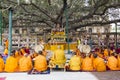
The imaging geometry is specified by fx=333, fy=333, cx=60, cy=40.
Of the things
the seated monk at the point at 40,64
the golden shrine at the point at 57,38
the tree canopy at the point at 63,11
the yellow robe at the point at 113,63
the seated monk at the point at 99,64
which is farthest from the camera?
the tree canopy at the point at 63,11

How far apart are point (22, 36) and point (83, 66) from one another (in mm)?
14100

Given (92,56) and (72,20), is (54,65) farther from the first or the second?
(72,20)

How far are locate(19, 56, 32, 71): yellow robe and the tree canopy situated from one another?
7825mm

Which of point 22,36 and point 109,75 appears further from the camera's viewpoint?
point 22,36

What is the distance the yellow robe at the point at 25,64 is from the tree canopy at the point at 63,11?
25.7 feet

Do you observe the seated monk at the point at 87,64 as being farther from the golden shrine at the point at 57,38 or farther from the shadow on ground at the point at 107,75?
the golden shrine at the point at 57,38

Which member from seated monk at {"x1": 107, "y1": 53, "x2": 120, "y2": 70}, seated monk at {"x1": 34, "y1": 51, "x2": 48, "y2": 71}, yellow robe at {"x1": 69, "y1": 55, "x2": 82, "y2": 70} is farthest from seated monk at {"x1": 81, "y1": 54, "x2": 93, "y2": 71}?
seated monk at {"x1": 34, "y1": 51, "x2": 48, "y2": 71}

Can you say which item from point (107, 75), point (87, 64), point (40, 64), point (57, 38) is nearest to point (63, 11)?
point (57, 38)

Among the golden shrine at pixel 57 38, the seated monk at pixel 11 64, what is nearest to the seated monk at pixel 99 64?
the seated monk at pixel 11 64

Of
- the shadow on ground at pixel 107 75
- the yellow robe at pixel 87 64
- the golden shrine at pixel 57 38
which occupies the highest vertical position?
the golden shrine at pixel 57 38

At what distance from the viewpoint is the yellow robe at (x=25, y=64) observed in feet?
43.0

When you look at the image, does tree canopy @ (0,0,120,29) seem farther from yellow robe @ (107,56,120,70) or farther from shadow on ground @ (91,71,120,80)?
shadow on ground @ (91,71,120,80)

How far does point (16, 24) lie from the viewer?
27.1m

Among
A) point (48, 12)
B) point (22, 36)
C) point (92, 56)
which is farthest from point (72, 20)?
point (92, 56)
